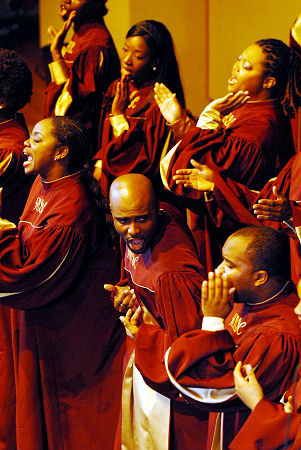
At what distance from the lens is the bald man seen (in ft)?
12.4

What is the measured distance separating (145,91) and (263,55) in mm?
996

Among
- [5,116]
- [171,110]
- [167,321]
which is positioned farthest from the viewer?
[5,116]

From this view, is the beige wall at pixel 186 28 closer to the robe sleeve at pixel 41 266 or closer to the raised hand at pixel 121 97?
the raised hand at pixel 121 97

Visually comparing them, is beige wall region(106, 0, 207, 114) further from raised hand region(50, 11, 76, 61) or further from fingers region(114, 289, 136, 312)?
fingers region(114, 289, 136, 312)

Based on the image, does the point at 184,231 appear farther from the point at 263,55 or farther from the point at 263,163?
the point at 263,55

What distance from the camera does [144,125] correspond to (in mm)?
5293

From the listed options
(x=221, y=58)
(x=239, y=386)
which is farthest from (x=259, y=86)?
(x=221, y=58)

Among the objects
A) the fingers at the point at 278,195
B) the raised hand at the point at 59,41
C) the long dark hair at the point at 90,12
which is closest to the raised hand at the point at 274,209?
the fingers at the point at 278,195

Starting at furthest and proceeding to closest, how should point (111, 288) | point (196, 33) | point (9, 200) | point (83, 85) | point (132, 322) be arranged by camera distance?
point (196, 33) → point (83, 85) → point (9, 200) → point (111, 288) → point (132, 322)

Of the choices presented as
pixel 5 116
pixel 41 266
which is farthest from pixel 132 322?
pixel 5 116

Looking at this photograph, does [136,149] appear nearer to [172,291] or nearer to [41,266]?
[41,266]

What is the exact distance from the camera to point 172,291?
12.5ft

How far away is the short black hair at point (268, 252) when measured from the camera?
11.8 ft

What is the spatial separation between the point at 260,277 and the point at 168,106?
5.08 feet
